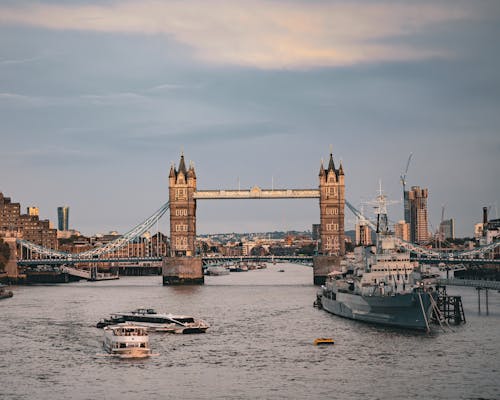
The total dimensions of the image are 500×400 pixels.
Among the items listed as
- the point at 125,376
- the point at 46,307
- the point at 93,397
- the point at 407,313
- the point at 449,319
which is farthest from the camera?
the point at 46,307

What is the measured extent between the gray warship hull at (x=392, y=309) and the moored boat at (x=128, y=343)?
66.0 feet

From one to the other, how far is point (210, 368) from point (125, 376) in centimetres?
522

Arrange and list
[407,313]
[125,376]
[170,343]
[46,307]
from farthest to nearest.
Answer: [46,307]
[407,313]
[170,343]
[125,376]

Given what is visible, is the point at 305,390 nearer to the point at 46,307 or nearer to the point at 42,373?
the point at 42,373

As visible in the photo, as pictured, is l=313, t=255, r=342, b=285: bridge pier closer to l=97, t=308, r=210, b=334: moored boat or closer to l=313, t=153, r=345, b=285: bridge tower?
l=313, t=153, r=345, b=285: bridge tower

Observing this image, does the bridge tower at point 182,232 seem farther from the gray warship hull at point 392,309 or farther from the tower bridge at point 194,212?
the gray warship hull at point 392,309

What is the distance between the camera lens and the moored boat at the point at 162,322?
7294 cm

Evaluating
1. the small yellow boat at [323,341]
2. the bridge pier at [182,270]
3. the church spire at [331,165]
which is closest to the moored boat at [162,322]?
the small yellow boat at [323,341]

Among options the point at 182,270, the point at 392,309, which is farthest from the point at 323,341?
the point at 182,270

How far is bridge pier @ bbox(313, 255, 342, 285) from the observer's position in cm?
14138

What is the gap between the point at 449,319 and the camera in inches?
3027

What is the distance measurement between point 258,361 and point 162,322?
1809cm

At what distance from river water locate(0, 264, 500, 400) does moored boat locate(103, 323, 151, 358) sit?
1.14 metres

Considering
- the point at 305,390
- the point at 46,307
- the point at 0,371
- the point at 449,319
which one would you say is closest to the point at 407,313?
the point at 449,319
